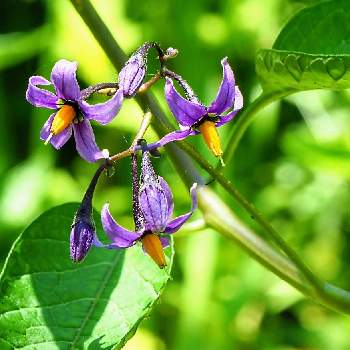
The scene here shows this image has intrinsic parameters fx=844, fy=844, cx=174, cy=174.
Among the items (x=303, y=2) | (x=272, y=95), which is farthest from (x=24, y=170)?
(x=272, y=95)

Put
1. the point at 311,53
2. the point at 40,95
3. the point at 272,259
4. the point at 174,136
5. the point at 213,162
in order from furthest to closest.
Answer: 1. the point at 213,162
2. the point at 311,53
3. the point at 272,259
4. the point at 40,95
5. the point at 174,136

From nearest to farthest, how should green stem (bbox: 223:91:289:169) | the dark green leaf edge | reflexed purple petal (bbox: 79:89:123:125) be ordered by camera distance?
reflexed purple petal (bbox: 79:89:123:125)
the dark green leaf edge
green stem (bbox: 223:91:289:169)

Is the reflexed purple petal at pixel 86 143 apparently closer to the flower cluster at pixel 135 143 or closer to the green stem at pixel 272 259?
the flower cluster at pixel 135 143

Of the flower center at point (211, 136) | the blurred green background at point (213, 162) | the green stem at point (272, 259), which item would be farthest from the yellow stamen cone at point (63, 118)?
the blurred green background at point (213, 162)

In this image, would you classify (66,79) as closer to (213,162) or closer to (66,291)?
(66,291)

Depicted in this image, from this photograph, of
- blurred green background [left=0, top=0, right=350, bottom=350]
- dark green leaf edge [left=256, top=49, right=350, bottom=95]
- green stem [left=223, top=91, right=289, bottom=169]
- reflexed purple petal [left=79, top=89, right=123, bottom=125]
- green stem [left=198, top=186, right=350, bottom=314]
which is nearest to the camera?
reflexed purple petal [left=79, top=89, right=123, bottom=125]

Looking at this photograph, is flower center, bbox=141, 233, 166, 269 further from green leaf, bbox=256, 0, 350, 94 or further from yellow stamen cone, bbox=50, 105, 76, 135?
green leaf, bbox=256, 0, 350, 94

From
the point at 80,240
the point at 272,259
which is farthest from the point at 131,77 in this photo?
the point at 272,259

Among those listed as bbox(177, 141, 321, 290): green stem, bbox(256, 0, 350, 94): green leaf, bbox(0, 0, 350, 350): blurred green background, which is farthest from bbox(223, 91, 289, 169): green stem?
bbox(0, 0, 350, 350): blurred green background
